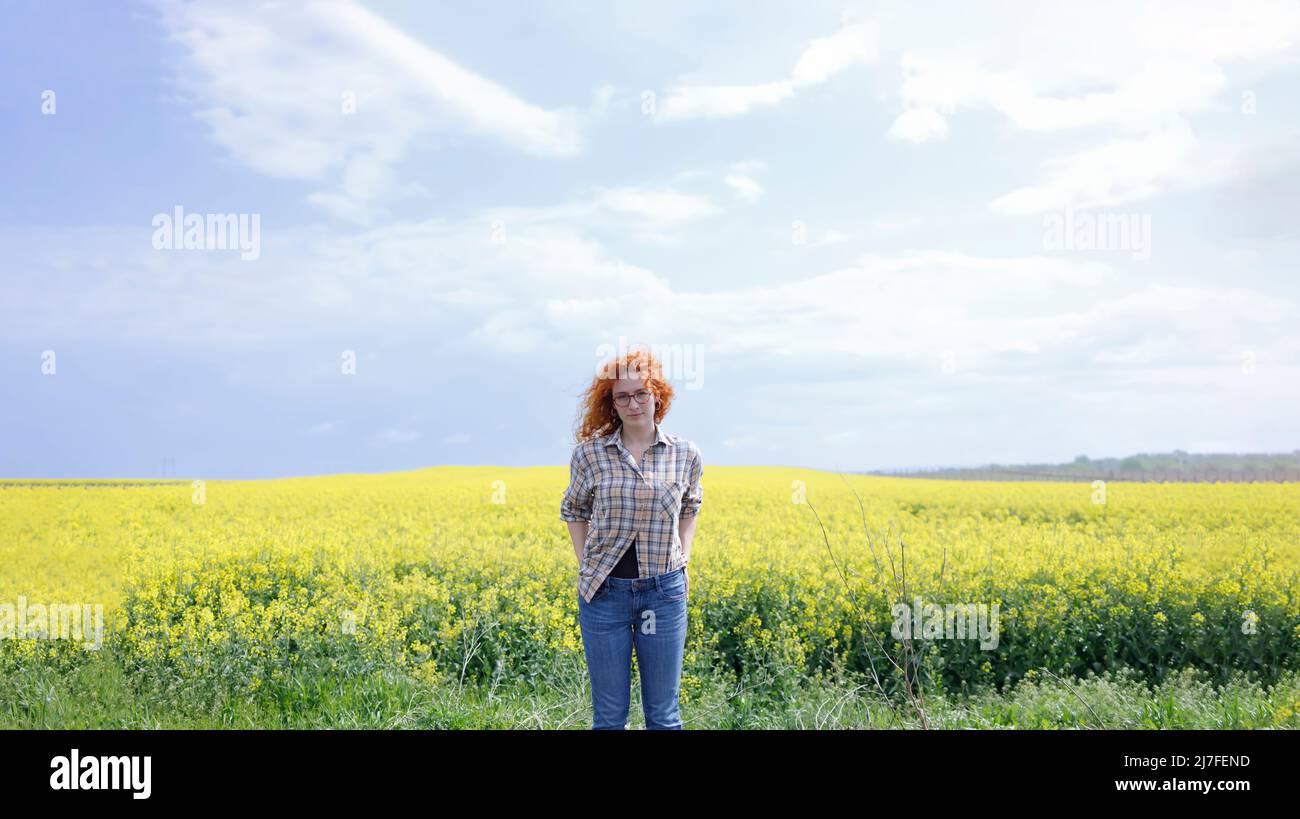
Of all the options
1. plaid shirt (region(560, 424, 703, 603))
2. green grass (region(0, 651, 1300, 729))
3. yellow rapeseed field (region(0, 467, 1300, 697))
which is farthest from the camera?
yellow rapeseed field (region(0, 467, 1300, 697))

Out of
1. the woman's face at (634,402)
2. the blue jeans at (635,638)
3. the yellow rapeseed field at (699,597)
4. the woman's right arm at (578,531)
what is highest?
the woman's face at (634,402)

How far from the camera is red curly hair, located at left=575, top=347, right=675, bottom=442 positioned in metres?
4.54

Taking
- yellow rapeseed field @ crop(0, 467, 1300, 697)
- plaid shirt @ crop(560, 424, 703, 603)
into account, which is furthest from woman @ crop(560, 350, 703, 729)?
yellow rapeseed field @ crop(0, 467, 1300, 697)

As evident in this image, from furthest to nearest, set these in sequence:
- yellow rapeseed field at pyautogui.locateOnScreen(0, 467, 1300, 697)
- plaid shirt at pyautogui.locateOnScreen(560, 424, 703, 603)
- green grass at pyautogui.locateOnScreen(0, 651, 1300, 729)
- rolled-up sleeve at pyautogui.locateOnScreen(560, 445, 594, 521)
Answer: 1. yellow rapeseed field at pyautogui.locateOnScreen(0, 467, 1300, 697)
2. green grass at pyautogui.locateOnScreen(0, 651, 1300, 729)
3. rolled-up sleeve at pyautogui.locateOnScreen(560, 445, 594, 521)
4. plaid shirt at pyautogui.locateOnScreen(560, 424, 703, 603)

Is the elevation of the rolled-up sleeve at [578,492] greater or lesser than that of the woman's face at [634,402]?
lesser

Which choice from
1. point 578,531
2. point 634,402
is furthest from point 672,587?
point 634,402

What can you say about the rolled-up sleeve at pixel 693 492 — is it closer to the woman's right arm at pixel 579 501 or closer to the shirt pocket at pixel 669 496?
the shirt pocket at pixel 669 496

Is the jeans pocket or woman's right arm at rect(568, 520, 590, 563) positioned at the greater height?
woman's right arm at rect(568, 520, 590, 563)

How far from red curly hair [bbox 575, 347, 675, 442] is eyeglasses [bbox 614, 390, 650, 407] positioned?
89 millimetres

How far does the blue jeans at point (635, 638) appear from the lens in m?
4.37

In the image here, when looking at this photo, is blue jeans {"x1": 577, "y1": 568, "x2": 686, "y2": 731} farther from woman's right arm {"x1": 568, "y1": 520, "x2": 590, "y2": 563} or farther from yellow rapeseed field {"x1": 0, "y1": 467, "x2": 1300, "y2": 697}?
yellow rapeseed field {"x1": 0, "y1": 467, "x2": 1300, "y2": 697}

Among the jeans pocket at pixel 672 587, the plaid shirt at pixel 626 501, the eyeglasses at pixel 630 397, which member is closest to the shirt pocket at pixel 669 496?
the plaid shirt at pixel 626 501
